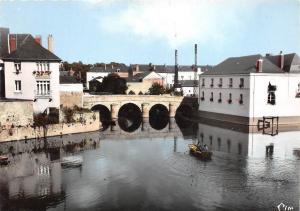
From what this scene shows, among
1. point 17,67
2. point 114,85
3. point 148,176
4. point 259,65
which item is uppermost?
point 259,65

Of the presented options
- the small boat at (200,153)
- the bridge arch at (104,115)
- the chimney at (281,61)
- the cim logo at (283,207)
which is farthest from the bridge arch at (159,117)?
the cim logo at (283,207)

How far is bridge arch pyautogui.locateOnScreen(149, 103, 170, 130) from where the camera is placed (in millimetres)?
62688

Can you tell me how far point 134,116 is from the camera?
2965 inches

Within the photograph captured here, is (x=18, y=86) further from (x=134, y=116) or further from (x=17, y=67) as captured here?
(x=134, y=116)

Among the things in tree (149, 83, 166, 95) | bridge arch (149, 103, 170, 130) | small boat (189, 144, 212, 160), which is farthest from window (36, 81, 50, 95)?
tree (149, 83, 166, 95)

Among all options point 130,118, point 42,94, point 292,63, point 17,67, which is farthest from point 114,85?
point 292,63

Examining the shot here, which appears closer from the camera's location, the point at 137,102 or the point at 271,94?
the point at 271,94

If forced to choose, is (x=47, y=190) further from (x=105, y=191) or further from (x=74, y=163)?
(x=74, y=163)

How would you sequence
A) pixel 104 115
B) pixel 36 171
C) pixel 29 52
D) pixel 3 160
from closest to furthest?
pixel 36 171, pixel 3 160, pixel 29 52, pixel 104 115

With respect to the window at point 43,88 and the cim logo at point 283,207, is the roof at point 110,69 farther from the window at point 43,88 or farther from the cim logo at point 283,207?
the cim logo at point 283,207

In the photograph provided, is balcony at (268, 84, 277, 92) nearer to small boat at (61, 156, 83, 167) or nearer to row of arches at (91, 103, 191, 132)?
row of arches at (91, 103, 191, 132)

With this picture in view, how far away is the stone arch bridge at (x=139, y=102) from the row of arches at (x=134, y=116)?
120cm

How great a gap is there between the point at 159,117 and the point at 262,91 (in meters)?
24.9

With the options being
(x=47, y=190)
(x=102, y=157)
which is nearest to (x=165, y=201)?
(x=47, y=190)
